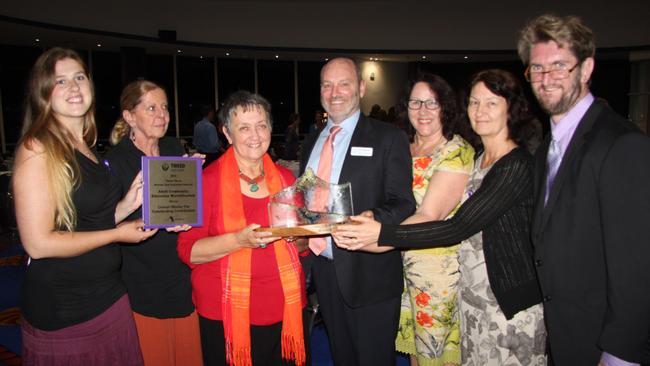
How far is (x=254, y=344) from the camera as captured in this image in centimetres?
243

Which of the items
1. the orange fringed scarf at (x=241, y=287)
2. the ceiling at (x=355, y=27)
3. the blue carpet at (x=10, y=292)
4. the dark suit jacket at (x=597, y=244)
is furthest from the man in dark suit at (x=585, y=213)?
the ceiling at (x=355, y=27)

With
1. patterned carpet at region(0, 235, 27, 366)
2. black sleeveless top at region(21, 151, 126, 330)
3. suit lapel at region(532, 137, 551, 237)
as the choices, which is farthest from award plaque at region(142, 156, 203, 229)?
suit lapel at region(532, 137, 551, 237)

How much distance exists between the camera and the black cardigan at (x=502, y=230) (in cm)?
223

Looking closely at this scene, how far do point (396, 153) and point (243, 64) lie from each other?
1352 centimetres

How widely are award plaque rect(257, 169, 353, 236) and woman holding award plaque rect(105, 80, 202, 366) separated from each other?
891 mm

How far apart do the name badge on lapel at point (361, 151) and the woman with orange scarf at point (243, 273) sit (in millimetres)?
482

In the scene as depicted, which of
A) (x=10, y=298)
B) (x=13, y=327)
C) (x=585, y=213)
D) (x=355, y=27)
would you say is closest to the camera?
(x=585, y=213)

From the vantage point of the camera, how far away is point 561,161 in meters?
1.90

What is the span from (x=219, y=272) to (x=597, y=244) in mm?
1783

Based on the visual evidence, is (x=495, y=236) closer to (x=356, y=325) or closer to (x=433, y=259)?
(x=433, y=259)

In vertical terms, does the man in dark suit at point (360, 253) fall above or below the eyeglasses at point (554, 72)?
below

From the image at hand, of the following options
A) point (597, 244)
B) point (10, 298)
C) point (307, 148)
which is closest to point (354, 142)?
point (307, 148)

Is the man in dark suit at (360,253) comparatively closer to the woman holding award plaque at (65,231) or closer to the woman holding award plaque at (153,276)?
the woman holding award plaque at (153,276)

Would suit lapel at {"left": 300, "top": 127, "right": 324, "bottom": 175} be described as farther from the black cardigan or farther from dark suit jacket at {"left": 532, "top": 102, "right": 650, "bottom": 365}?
dark suit jacket at {"left": 532, "top": 102, "right": 650, "bottom": 365}
